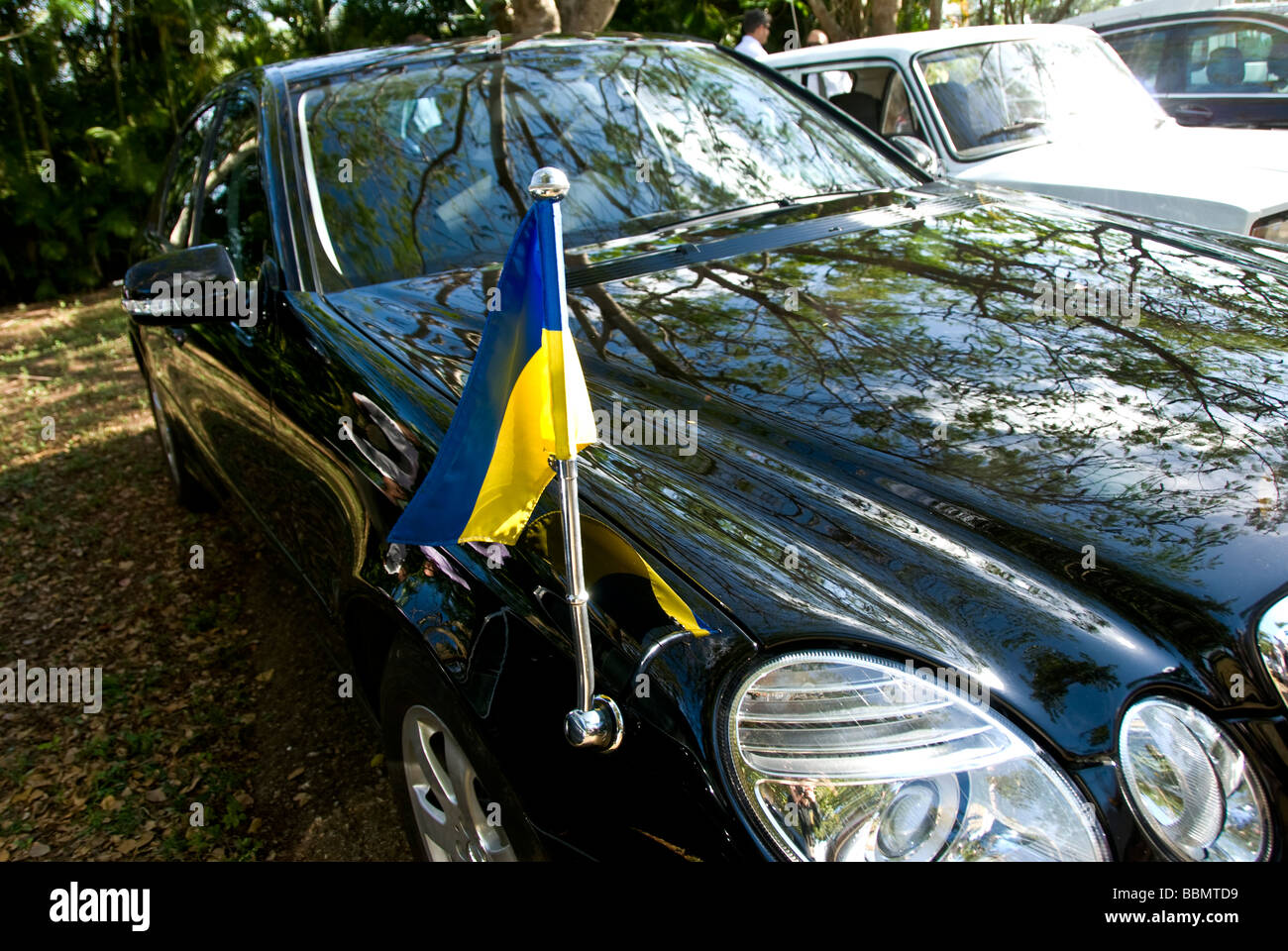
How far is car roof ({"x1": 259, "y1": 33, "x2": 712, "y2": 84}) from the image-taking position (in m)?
2.93

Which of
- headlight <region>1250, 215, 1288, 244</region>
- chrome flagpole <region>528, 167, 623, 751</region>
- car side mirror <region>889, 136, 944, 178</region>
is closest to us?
chrome flagpole <region>528, 167, 623, 751</region>

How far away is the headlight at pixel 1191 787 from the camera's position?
1246 mm

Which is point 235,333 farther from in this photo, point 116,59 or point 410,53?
point 116,59

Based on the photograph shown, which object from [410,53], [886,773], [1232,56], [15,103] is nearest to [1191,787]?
[886,773]

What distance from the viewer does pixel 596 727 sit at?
1363 millimetres

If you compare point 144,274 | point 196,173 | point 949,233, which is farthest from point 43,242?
point 949,233

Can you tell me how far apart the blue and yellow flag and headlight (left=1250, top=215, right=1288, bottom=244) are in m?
3.85

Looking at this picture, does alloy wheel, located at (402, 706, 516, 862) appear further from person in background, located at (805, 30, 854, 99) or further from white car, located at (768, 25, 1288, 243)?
person in background, located at (805, 30, 854, 99)

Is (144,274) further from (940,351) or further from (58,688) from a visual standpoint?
(940,351)

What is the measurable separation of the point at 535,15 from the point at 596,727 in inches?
279

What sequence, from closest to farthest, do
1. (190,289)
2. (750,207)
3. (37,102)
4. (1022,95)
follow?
(190,289), (750,207), (1022,95), (37,102)

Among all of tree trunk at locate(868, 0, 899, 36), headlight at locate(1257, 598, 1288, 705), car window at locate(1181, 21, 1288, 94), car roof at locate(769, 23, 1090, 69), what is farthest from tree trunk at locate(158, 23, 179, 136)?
headlight at locate(1257, 598, 1288, 705)
